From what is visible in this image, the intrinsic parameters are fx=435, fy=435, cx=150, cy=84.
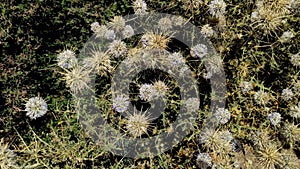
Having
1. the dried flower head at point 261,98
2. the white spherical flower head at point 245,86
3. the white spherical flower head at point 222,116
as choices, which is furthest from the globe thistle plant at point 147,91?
the dried flower head at point 261,98

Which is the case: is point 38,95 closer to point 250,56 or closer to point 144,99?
point 144,99

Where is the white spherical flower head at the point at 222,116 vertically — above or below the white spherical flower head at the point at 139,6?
below

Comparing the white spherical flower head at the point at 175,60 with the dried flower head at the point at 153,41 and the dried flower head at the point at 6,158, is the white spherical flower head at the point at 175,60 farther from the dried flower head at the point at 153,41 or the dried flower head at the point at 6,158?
the dried flower head at the point at 6,158

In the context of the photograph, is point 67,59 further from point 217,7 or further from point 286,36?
point 286,36

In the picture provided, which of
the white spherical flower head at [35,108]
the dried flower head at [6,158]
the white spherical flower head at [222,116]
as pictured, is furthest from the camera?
the white spherical flower head at [222,116]

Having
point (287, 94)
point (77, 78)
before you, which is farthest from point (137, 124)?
point (287, 94)

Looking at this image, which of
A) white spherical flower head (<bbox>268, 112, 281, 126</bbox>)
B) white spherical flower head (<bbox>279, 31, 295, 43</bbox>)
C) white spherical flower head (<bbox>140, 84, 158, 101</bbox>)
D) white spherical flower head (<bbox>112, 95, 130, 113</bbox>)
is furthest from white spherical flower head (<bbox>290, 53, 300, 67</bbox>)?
white spherical flower head (<bbox>112, 95, 130, 113</bbox>)

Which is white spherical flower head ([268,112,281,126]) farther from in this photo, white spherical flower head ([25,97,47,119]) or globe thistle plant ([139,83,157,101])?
white spherical flower head ([25,97,47,119])
